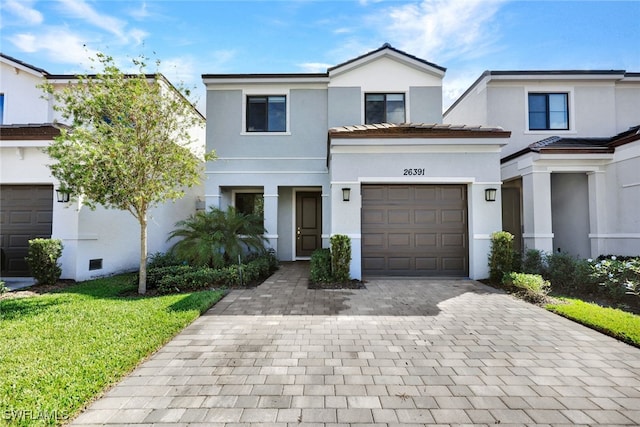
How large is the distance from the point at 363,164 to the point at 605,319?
542 cm

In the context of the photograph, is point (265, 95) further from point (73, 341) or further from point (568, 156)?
point (568, 156)

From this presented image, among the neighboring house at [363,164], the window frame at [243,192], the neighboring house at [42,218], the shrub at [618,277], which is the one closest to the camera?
the shrub at [618,277]

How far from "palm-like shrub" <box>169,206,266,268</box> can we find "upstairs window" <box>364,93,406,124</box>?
589cm

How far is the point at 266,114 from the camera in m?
11.1

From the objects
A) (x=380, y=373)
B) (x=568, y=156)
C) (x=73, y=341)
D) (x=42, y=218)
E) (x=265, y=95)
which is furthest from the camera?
(x=265, y=95)

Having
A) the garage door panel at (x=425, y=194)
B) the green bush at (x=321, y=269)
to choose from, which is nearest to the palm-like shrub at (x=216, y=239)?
the green bush at (x=321, y=269)

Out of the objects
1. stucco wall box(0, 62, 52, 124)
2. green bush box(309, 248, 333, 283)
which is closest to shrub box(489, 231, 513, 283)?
green bush box(309, 248, 333, 283)

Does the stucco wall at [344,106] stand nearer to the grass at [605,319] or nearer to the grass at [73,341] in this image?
the grass at [73,341]

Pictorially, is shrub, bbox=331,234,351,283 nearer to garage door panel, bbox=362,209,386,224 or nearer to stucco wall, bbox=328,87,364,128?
garage door panel, bbox=362,209,386,224

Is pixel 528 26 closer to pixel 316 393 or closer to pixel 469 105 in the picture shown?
pixel 469 105

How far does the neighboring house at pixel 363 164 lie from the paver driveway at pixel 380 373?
9.15ft

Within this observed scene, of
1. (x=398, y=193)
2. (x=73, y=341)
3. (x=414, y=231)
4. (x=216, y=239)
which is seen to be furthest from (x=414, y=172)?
(x=73, y=341)

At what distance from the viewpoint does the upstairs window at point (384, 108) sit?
11.0 meters

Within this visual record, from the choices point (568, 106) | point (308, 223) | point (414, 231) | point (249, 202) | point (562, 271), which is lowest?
point (562, 271)
